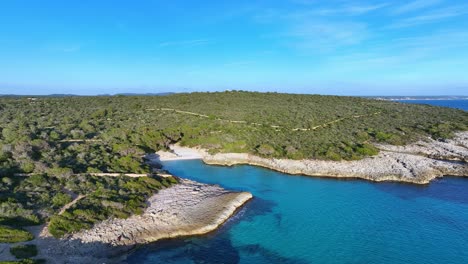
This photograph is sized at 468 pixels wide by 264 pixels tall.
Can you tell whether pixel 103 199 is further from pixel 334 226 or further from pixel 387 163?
pixel 387 163

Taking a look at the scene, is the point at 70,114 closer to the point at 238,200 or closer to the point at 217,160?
the point at 217,160

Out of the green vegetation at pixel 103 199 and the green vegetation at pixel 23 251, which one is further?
the green vegetation at pixel 103 199

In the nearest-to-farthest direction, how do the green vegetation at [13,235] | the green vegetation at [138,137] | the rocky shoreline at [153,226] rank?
the green vegetation at [13,235]
the rocky shoreline at [153,226]
the green vegetation at [138,137]

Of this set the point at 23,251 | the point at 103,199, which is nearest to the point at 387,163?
the point at 103,199

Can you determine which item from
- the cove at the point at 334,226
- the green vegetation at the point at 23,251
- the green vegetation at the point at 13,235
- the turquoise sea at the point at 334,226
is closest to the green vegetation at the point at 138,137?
the green vegetation at the point at 13,235

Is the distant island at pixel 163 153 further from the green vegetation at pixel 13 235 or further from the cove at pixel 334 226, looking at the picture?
the cove at pixel 334 226

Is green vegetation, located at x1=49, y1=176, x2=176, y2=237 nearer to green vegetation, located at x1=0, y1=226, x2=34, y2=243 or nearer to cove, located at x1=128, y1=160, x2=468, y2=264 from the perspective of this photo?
green vegetation, located at x1=0, y1=226, x2=34, y2=243
